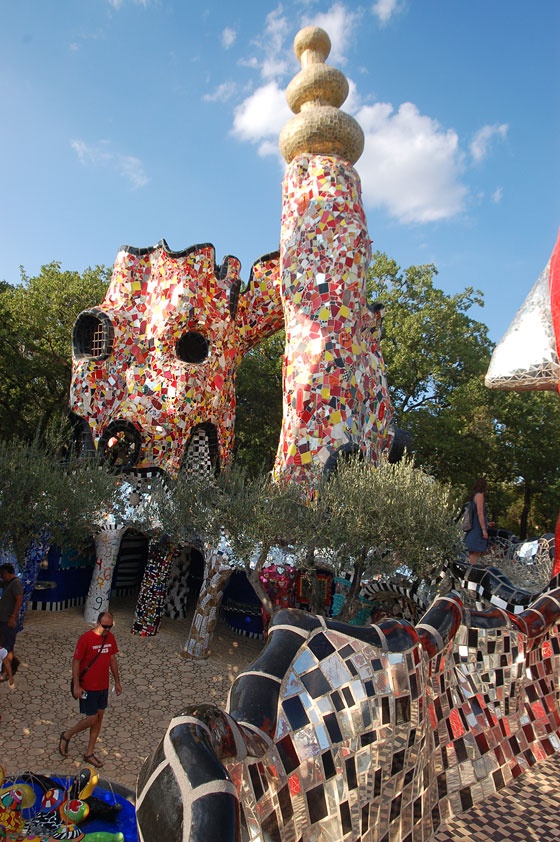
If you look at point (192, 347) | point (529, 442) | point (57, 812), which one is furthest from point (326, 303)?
point (529, 442)

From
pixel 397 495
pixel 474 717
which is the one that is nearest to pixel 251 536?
pixel 397 495

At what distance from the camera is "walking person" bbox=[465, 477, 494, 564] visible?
351 inches

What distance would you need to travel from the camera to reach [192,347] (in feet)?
47.3

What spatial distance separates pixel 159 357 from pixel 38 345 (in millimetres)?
7821

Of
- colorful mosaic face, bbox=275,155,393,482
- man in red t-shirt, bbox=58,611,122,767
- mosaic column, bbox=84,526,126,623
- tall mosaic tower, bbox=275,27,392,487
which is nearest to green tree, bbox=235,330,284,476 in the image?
tall mosaic tower, bbox=275,27,392,487

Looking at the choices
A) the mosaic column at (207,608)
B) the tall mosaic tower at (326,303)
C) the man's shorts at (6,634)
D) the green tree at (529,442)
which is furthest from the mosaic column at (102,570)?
the green tree at (529,442)

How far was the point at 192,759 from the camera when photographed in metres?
1.74

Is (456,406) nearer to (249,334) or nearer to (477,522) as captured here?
(249,334)

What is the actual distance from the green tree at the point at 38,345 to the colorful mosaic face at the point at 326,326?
30.2 feet

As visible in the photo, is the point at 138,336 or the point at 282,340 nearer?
the point at 138,336

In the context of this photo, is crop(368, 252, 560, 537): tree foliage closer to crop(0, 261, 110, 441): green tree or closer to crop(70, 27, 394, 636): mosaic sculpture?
crop(70, 27, 394, 636): mosaic sculpture

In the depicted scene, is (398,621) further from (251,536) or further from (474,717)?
(251,536)

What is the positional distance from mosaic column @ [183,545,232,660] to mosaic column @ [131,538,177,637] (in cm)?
137

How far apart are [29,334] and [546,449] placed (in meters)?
17.4
